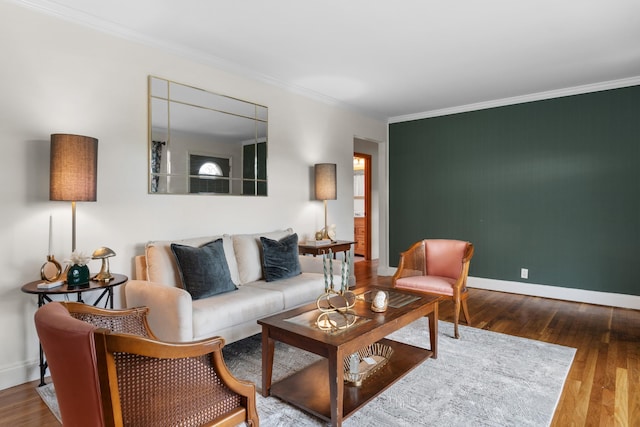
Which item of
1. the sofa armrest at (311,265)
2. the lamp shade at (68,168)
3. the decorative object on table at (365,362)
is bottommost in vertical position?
the decorative object on table at (365,362)

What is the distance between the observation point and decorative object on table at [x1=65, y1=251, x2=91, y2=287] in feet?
8.01

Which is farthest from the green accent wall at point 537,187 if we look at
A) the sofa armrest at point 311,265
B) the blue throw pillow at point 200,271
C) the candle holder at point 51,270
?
the candle holder at point 51,270

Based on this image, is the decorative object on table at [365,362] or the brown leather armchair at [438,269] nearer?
the decorative object on table at [365,362]

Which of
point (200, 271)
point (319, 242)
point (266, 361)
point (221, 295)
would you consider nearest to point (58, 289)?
point (200, 271)

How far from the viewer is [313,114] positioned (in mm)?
4840

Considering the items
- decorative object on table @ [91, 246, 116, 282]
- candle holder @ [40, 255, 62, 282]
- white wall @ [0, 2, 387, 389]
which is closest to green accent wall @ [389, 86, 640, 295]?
white wall @ [0, 2, 387, 389]

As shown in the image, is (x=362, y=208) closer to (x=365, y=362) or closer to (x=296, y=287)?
(x=296, y=287)

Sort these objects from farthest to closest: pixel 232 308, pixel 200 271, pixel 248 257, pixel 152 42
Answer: pixel 248 257 → pixel 152 42 → pixel 200 271 → pixel 232 308

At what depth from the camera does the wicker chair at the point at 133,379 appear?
1.11m

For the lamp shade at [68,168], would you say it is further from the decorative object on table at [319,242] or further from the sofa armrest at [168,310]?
the decorative object on table at [319,242]

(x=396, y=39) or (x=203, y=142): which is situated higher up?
(x=396, y=39)

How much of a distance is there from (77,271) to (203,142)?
1.67 m

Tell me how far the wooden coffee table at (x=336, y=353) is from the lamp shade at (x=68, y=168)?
1513mm

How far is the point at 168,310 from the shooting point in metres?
2.46
